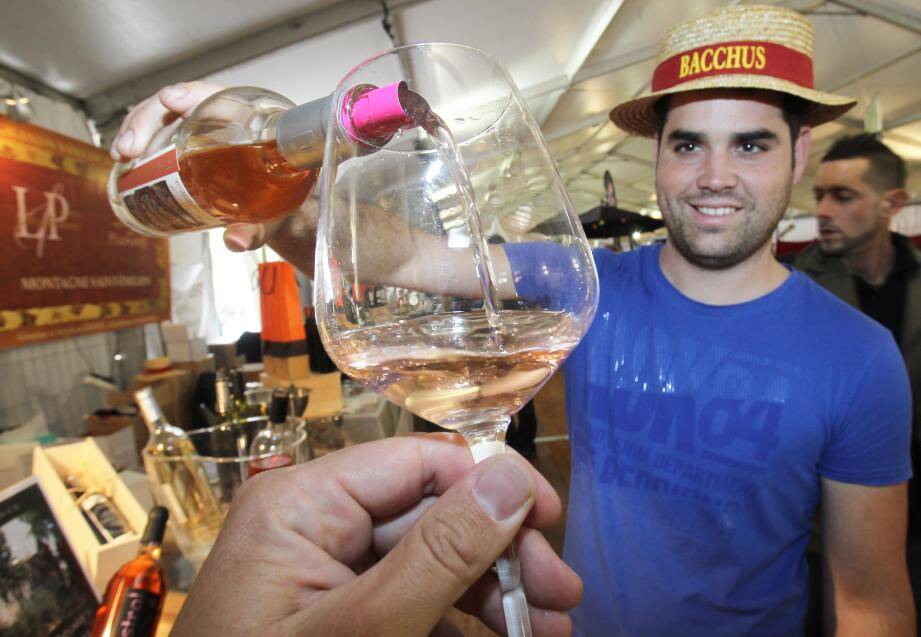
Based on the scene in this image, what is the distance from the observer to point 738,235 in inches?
46.6

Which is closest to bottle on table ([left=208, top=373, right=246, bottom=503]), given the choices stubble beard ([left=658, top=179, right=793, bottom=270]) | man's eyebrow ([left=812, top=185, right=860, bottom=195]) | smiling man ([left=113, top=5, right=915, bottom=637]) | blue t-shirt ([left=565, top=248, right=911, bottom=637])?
smiling man ([left=113, top=5, right=915, bottom=637])

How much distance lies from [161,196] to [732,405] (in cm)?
113

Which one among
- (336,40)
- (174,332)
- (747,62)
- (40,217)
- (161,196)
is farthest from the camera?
(174,332)

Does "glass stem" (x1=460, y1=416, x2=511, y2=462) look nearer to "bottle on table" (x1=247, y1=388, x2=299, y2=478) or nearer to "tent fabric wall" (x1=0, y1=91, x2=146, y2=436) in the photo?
"bottle on table" (x1=247, y1=388, x2=299, y2=478)

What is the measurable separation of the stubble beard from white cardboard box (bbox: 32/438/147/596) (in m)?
1.29

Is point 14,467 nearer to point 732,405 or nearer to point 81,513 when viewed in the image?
point 81,513

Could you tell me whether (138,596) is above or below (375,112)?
below

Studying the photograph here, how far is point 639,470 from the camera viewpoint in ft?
3.75

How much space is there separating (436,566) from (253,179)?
A: 64cm

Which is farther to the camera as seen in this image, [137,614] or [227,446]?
[227,446]

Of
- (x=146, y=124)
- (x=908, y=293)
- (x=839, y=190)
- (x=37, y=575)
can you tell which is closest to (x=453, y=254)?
(x=146, y=124)

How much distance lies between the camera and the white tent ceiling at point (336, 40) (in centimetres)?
216

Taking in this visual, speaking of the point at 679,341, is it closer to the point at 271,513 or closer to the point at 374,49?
the point at 271,513

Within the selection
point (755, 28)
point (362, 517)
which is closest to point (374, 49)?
point (755, 28)
